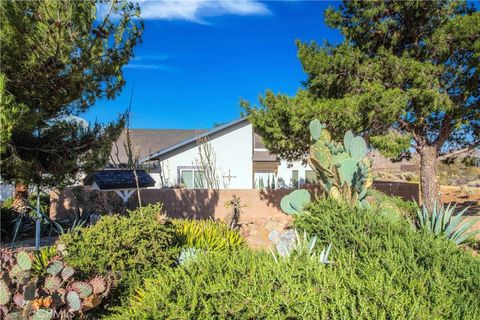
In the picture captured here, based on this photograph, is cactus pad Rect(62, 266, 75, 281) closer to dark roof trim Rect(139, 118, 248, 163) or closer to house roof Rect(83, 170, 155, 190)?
house roof Rect(83, 170, 155, 190)

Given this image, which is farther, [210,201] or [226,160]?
[226,160]

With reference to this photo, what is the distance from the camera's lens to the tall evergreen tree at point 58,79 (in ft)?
20.0

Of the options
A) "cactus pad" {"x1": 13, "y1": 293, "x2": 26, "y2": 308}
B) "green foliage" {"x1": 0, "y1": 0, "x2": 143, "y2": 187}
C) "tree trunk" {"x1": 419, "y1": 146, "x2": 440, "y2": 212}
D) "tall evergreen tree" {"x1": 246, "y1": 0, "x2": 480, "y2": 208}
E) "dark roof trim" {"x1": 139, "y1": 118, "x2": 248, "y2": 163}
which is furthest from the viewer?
"dark roof trim" {"x1": 139, "y1": 118, "x2": 248, "y2": 163}

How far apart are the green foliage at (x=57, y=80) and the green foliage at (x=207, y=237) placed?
2.60 m

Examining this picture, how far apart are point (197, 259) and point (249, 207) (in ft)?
35.0

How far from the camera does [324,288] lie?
2.87 m

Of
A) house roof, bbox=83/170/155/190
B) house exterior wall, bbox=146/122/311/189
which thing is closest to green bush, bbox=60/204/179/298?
house roof, bbox=83/170/155/190

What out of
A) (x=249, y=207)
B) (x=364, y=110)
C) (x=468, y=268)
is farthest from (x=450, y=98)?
(x=468, y=268)

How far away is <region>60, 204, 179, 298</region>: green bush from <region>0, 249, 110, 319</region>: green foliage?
667 mm

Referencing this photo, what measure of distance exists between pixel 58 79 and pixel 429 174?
Result: 1113cm

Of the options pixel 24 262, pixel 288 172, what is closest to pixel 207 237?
pixel 24 262

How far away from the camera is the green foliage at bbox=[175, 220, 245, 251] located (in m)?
7.20

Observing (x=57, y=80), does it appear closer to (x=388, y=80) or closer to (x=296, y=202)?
(x=296, y=202)

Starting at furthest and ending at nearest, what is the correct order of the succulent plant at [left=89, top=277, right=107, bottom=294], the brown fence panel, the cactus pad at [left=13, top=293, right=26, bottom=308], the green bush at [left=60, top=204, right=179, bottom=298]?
1. the brown fence panel
2. the green bush at [left=60, top=204, right=179, bottom=298]
3. the succulent plant at [left=89, top=277, right=107, bottom=294]
4. the cactus pad at [left=13, top=293, right=26, bottom=308]
